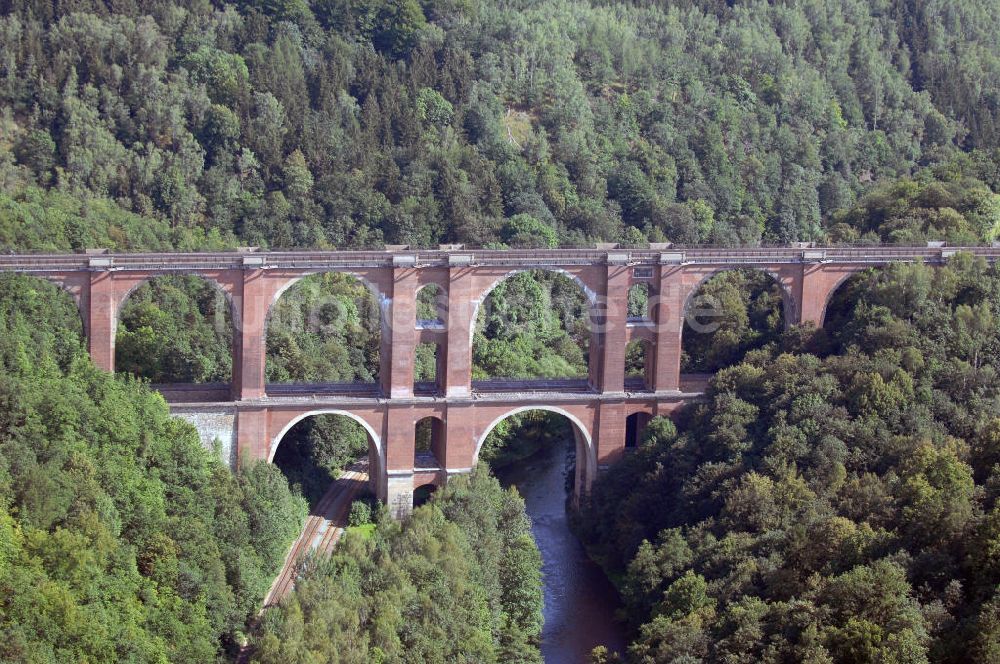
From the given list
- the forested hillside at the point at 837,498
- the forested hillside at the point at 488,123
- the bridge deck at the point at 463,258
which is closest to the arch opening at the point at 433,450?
the forested hillside at the point at 837,498

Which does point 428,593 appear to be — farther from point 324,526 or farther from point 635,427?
point 635,427

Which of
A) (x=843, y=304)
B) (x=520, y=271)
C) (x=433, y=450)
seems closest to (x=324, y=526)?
(x=433, y=450)

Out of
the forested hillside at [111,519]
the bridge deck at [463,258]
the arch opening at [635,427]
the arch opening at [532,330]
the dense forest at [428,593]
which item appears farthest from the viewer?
the arch opening at [532,330]

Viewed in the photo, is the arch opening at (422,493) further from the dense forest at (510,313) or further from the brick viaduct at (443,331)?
the dense forest at (510,313)

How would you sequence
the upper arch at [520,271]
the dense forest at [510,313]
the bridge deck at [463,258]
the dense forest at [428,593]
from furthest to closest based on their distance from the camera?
the upper arch at [520,271] < the bridge deck at [463,258] < the dense forest at [428,593] < the dense forest at [510,313]

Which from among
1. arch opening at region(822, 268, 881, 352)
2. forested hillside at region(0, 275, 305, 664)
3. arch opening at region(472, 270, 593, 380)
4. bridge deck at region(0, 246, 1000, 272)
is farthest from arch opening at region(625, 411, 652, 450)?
forested hillside at region(0, 275, 305, 664)

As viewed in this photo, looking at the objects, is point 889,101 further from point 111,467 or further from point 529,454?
point 111,467
